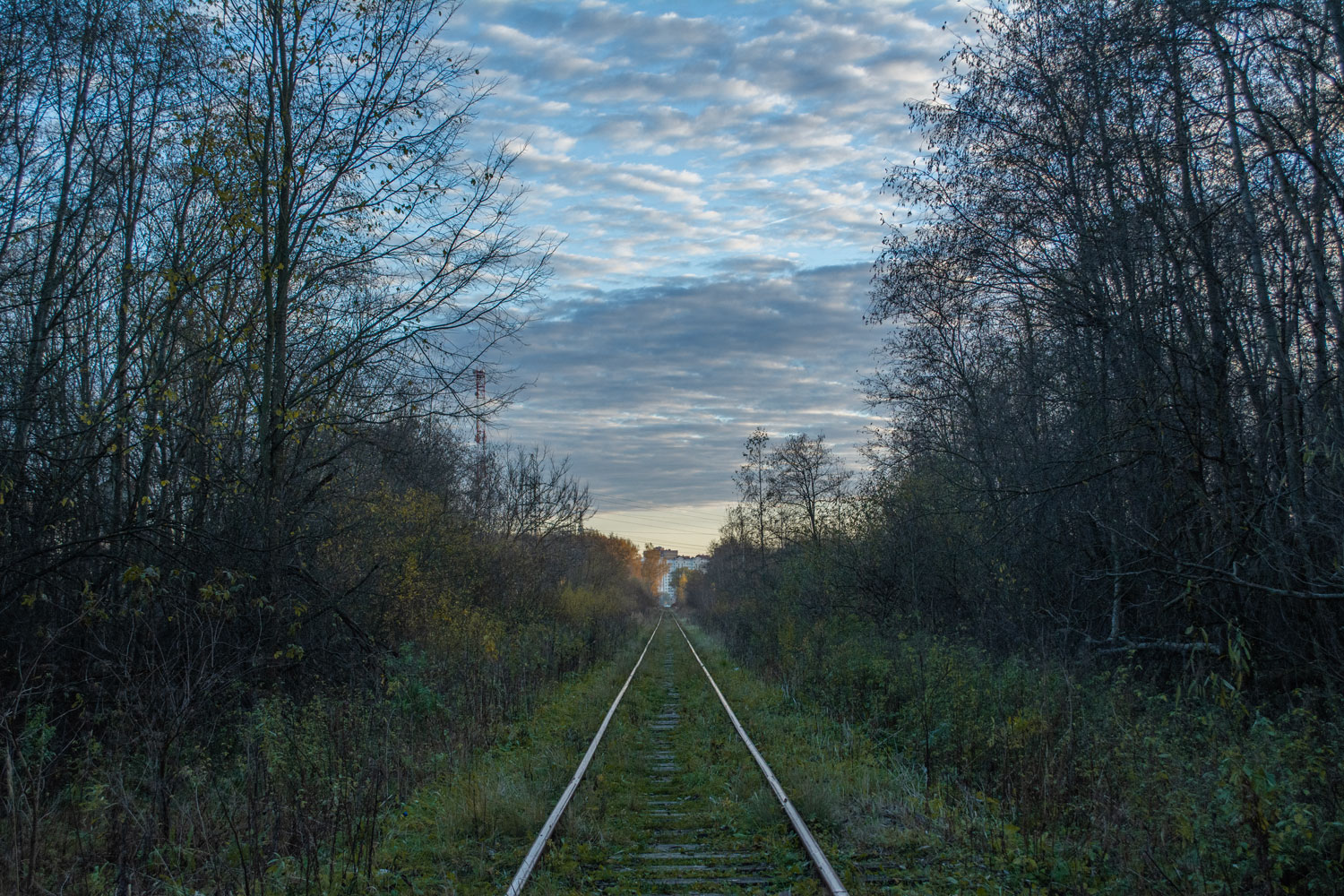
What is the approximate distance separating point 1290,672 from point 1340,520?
2.52 meters

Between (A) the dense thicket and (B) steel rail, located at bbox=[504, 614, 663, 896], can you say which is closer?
(B) steel rail, located at bbox=[504, 614, 663, 896]

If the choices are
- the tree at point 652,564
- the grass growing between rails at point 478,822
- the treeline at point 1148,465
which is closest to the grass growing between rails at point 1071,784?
the treeline at point 1148,465

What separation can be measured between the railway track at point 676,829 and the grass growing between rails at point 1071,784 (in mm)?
375

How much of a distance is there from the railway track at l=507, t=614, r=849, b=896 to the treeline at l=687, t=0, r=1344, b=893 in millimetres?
1534

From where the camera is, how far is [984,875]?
18.0 feet

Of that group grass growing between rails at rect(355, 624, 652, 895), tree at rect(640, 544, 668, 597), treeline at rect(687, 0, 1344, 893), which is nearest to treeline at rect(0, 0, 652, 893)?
grass growing between rails at rect(355, 624, 652, 895)

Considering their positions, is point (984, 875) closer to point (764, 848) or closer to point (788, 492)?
point (764, 848)

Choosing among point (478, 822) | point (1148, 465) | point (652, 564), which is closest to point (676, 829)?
point (478, 822)

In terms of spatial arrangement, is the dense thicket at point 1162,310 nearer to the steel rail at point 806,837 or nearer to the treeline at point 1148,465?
the treeline at point 1148,465

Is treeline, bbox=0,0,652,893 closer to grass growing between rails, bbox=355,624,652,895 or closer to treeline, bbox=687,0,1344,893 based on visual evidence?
grass growing between rails, bbox=355,624,652,895

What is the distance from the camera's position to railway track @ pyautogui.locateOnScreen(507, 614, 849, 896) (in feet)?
18.4

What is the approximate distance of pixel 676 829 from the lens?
23.6 ft

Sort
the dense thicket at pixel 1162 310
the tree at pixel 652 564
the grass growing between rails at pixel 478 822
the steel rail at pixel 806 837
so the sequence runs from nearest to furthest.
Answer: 1. the steel rail at pixel 806 837
2. the grass growing between rails at pixel 478 822
3. the dense thicket at pixel 1162 310
4. the tree at pixel 652 564

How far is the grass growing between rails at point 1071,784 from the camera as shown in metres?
5.14
